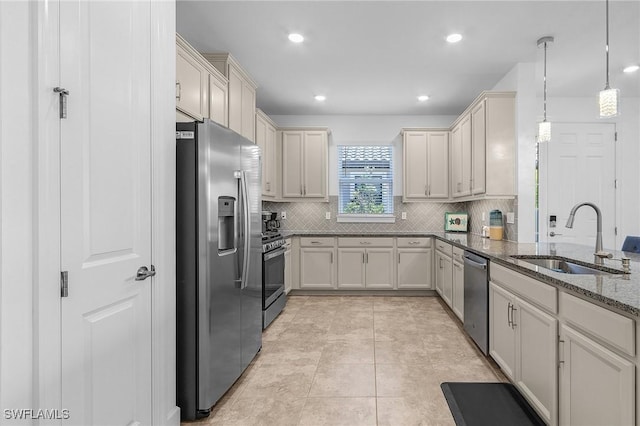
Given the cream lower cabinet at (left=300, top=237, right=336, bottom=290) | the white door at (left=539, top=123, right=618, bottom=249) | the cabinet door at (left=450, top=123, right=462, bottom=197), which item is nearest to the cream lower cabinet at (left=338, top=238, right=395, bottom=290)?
the cream lower cabinet at (left=300, top=237, right=336, bottom=290)

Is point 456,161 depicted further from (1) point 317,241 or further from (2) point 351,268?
(1) point 317,241

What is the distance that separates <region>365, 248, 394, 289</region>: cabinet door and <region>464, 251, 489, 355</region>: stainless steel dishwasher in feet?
5.40

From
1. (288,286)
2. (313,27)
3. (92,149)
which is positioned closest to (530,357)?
(92,149)

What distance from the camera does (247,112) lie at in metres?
3.84

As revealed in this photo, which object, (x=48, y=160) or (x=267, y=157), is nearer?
(x=48, y=160)

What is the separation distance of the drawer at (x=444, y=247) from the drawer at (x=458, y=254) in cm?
18

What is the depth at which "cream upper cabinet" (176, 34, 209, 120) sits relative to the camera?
2438 millimetres

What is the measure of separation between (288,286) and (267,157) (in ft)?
6.11

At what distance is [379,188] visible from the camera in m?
5.61

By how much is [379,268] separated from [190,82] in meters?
3.53

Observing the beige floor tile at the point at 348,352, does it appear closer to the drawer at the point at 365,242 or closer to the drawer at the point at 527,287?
the drawer at the point at 527,287

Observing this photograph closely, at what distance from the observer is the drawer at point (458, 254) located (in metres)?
3.56

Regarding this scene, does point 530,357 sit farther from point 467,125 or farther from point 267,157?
point 267,157

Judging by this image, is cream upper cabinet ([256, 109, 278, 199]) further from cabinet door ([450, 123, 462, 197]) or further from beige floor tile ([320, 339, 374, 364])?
cabinet door ([450, 123, 462, 197])
